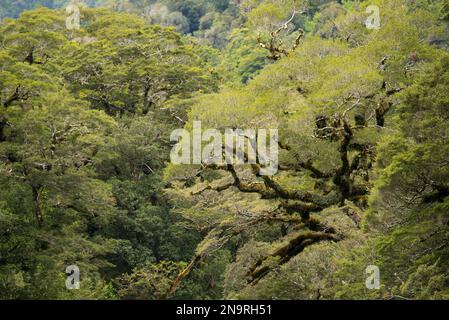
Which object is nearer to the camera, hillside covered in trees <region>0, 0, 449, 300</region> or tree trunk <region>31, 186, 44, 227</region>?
hillside covered in trees <region>0, 0, 449, 300</region>

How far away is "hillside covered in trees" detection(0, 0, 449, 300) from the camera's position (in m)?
9.80

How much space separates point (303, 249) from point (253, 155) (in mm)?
2346

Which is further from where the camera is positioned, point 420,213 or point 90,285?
point 90,285

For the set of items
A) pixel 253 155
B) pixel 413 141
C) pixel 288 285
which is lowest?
pixel 288 285

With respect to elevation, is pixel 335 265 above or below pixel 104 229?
below

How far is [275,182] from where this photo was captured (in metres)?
14.3

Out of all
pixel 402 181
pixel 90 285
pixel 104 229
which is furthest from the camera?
pixel 104 229

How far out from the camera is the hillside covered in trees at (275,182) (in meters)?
9.80

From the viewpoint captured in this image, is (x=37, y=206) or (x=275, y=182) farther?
(x=37, y=206)

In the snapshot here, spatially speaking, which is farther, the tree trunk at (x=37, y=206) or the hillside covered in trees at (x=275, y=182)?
the tree trunk at (x=37, y=206)

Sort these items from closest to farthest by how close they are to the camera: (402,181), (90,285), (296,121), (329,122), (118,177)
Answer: (402,181), (296,121), (329,122), (90,285), (118,177)

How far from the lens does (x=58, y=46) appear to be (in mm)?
23734

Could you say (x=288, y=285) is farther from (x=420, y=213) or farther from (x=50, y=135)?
(x=50, y=135)

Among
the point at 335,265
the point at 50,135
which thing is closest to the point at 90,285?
the point at 50,135
